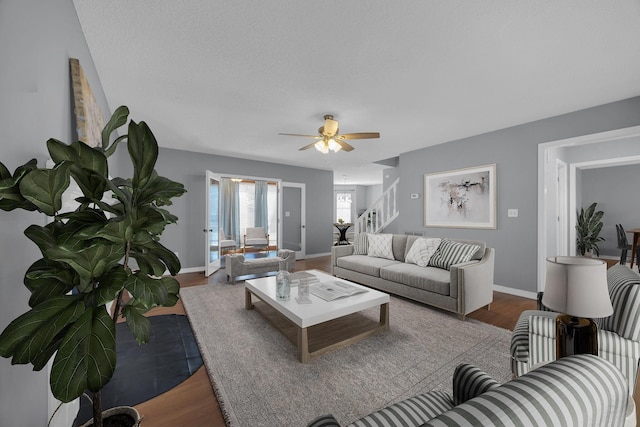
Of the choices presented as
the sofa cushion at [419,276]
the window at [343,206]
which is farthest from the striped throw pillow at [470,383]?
the window at [343,206]

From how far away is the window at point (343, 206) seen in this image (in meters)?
11.9

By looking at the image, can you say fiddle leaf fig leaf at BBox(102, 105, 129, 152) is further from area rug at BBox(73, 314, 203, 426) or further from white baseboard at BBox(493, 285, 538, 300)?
white baseboard at BBox(493, 285, 538, 300)

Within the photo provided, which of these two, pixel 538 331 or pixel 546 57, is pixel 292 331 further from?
pixel 546 57

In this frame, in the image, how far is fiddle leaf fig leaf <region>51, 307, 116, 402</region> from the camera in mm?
603

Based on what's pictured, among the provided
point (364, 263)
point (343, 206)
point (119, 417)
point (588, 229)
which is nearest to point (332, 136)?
point (364, 263)

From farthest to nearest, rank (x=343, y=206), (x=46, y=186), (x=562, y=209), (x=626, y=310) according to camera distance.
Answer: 1. (x=343, y=206)
2. (x=562, y=209)
3. (x=626, y=310)
4. (x=46, y=186)

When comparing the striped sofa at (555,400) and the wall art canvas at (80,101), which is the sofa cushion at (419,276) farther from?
the wall art canvas at (80,101)

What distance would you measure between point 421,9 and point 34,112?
85.0 inches

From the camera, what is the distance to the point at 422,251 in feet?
11.9

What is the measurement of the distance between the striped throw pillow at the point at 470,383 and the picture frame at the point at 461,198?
12.3ft

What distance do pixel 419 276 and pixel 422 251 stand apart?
1.71 ft

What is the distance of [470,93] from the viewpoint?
114 inches

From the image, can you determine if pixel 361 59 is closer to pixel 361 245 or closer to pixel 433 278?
pixel 433 278

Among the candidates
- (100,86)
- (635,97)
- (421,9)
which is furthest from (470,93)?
(100,86)
